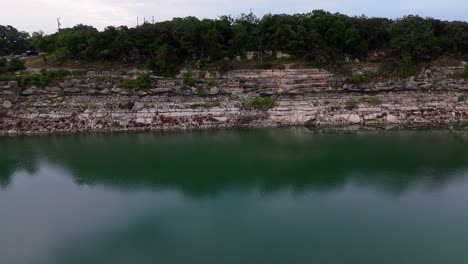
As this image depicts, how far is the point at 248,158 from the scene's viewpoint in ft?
64.8

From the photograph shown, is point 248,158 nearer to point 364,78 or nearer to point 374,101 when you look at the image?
point 374,101

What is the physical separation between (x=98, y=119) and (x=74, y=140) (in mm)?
2519

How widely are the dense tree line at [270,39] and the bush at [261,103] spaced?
4.99 meters

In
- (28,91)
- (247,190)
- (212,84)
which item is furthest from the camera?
(212,84)

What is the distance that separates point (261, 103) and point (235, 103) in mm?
1859

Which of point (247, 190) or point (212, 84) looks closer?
point (247, 190)

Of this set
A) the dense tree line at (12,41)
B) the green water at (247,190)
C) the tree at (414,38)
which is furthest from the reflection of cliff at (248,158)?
the dense tree line at (12,41)

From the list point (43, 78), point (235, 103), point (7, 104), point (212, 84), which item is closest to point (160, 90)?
point (212, 84)

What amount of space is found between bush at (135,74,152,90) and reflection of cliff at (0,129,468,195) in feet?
14.5

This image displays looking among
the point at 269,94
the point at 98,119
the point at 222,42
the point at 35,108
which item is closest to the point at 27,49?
the point at 35,108

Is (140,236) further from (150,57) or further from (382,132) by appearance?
(150,57)

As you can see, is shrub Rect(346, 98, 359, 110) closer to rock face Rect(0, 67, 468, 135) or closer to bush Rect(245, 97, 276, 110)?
rock face Rect(0, 67, 468, 135)

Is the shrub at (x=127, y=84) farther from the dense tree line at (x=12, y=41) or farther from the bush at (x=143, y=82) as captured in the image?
the dense tree line at (x=12, y=41)

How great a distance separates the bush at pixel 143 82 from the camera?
87.4 feet
